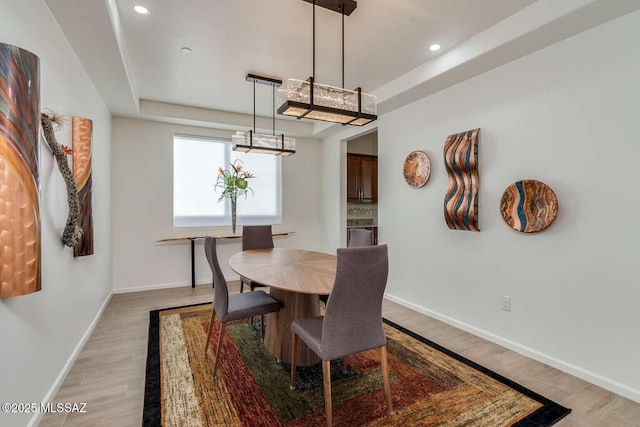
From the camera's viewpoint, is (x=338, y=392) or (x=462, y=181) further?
(x=462, y=181)

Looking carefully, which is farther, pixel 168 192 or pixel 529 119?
pixel 168 192

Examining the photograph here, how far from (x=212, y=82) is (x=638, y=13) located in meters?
3.80

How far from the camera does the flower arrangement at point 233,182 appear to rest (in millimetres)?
4785

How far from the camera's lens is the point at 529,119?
2568mm

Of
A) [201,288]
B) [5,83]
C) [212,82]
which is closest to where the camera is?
[5,83]

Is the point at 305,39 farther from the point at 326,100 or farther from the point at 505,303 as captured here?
the point at 505,303

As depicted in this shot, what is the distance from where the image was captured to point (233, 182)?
4.79 meters

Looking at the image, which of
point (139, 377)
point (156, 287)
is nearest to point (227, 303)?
point (139, 377)

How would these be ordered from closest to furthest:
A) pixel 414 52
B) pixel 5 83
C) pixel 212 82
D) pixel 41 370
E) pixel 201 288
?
pixel 5 83 → pixel 41 370 → pixel 414 52 → pixel 212 82 → pixel 201 288

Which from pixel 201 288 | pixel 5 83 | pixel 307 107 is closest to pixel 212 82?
pixel 307 107

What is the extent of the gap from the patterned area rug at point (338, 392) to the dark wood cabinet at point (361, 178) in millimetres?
3220

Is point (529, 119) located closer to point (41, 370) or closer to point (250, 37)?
point (250, 37)

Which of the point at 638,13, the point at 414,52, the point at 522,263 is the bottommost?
the point at 522,263

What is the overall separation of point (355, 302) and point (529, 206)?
185 cm
